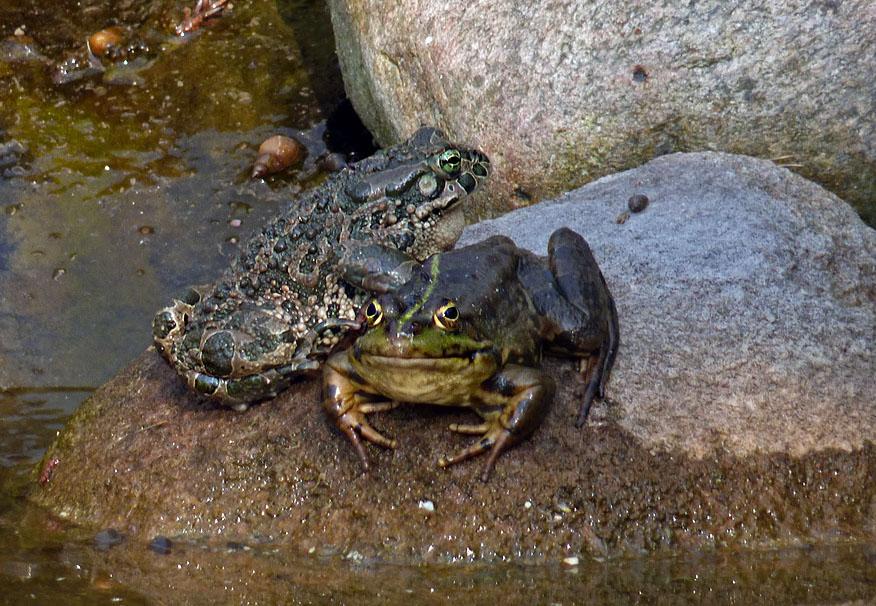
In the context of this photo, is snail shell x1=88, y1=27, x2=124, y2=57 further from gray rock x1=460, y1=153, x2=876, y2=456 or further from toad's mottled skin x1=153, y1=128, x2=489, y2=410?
gray rock x1=460, y1=153, x2=876, y2=456

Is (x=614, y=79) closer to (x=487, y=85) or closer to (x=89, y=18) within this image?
(x=487, y=85)

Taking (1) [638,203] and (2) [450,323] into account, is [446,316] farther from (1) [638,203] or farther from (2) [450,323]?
(1) [638,203]

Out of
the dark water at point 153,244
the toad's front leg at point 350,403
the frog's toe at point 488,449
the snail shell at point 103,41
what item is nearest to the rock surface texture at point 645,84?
the dark water at point 153,244

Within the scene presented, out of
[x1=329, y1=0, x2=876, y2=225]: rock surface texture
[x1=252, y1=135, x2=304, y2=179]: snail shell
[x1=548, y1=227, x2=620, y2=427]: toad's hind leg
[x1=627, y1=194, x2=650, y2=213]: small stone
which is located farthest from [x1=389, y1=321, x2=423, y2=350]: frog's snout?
[x1=252, y1=135, x2=304, y2=179]: snail shell

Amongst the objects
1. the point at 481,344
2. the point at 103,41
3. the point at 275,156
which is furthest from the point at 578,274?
the point at 103,41

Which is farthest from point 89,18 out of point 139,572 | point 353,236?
point 139,572

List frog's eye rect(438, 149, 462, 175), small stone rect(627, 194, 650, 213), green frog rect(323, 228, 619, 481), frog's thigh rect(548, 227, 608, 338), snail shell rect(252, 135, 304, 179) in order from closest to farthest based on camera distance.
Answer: green frog rect(323, 228, 619, 481), frog's thigh rect(548, 227, 608, 338), small stone rect(627, 194, 650, 213), frog's eye rect(438, 149, 462, 175), snail shell rect(252, 135, 304, 179)
